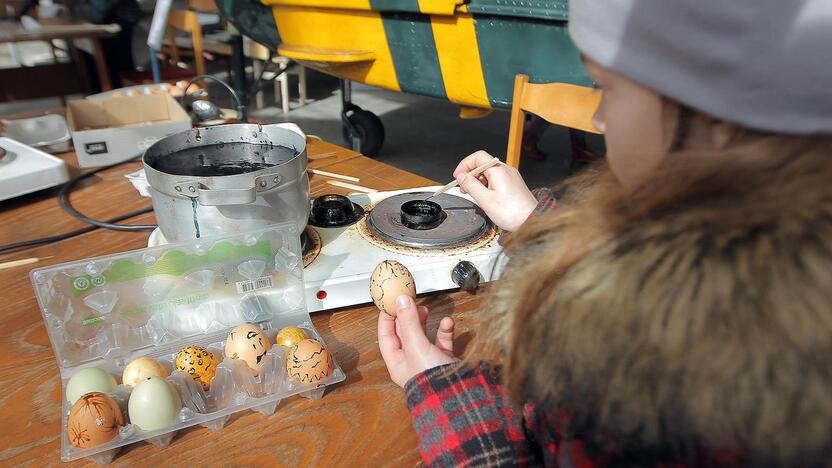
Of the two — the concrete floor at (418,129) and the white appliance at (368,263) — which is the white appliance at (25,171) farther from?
the concrete floor at (418,129)

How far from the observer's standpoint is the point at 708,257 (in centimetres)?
33

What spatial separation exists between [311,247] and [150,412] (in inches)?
14.8

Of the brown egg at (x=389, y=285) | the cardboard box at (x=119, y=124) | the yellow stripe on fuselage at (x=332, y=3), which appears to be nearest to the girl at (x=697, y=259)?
the brown egg at (x=389, y=285)

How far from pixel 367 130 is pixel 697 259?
9.54 ft

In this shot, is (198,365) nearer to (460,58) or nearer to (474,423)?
(474,423)

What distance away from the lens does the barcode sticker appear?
73cm

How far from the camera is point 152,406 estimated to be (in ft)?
1.84

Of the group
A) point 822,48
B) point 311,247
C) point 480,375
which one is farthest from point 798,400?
point 311,247

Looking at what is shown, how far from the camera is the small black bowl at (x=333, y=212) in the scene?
0.96m

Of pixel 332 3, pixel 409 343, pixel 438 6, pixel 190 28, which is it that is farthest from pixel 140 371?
pixel 190 28

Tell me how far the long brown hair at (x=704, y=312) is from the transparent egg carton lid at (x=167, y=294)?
0.44m

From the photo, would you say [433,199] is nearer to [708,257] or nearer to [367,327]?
[367,327]

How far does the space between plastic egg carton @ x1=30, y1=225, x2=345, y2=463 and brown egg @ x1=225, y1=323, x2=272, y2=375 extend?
1cm

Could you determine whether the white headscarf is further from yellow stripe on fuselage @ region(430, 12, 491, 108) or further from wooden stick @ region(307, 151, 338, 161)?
yellow stripe on fuselage @ region(430, 12, 491, 108)
